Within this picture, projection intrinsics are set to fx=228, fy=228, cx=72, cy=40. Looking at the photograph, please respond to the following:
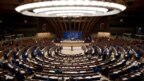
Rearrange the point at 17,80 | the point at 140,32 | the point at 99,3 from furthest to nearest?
the point at 140,32 < the point at 99,3 < the point at 17,80

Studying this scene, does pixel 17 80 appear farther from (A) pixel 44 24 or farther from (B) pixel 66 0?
(A) pixel 44 24

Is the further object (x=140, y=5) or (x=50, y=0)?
(x=140, y=5)

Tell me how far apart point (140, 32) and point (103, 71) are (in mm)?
26307

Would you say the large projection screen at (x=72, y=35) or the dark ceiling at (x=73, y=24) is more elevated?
the dark ceiling at (x=73, y=24)

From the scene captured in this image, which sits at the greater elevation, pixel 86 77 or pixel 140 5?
pixel 140 5

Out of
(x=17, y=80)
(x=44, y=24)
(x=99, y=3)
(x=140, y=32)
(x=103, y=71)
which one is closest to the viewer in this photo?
(x=17, y=80)

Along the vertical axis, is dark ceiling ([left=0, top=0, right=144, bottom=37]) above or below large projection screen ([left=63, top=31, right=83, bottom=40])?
above

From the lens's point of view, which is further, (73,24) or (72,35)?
(73,24)

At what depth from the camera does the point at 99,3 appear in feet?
49.8

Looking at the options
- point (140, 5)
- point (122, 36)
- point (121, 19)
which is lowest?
point (122, 36)

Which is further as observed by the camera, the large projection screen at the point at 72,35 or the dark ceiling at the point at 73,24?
the large projection screen at the point at 72,35

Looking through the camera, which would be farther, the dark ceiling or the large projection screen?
the large projection screen

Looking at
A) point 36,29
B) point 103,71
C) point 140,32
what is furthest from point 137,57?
point 36,29

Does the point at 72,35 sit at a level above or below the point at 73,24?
below
